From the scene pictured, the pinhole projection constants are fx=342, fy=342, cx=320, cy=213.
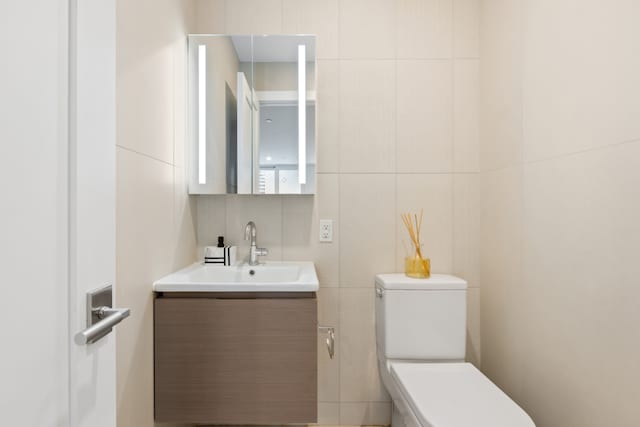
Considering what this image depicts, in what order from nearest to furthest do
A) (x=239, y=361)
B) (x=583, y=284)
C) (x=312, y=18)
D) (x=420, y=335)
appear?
(x=583, y=284)
(x=239, y=361)
(x=420, y=335)
(x=312, y=18)

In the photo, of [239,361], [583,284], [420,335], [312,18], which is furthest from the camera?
[312,18]

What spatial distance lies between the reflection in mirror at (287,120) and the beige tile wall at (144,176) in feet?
1.22

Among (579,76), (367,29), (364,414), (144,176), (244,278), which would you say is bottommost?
(364,414)

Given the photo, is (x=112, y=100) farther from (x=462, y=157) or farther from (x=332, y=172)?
(x=462, y=157)

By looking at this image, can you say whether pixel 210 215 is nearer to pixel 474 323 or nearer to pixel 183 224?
pixel 183 224

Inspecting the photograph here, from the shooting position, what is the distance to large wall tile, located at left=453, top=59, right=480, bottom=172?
1.72 meters

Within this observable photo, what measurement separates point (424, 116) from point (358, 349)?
3.96 feet

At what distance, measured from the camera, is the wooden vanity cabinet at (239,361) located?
121cm

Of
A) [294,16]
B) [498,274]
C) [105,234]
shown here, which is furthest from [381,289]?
[294,16]

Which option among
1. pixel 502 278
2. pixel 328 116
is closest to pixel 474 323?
pixel 502 278

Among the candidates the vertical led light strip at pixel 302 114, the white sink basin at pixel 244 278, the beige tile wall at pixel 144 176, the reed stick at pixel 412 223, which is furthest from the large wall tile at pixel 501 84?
the beige tile wall at pixel 144 176

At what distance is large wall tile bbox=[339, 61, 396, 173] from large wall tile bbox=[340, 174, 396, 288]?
2.8 inches

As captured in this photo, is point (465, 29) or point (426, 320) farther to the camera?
point (465, 29)

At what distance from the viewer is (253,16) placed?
1695mm
